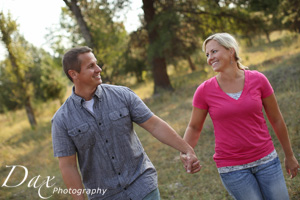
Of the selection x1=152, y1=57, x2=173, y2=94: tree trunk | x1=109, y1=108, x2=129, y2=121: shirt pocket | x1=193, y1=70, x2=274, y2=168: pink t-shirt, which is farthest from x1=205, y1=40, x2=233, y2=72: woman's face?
x1=152, y1=57, x2=173, y2=94: tree trunk

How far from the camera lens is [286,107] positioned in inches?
274

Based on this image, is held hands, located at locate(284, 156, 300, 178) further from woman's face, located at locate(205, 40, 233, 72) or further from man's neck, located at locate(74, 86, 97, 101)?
man's neck, located at locate(74, 86, 97, 101)

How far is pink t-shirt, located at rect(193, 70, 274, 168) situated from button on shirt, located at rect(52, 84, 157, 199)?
74 centimetres

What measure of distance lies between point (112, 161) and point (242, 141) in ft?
3.80

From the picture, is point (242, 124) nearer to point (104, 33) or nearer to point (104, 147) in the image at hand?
point (104, 147)

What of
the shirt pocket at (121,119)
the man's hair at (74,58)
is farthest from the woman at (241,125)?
the man's hair at (74,58)

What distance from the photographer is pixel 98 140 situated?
263 cm

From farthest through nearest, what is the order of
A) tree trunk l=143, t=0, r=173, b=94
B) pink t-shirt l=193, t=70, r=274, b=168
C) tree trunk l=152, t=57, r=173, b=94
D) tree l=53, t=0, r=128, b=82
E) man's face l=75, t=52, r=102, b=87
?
tree trunk l=152, t=57, r=173, b=94
tree trunk l=143, t=0, r=173, b=94
tree l=53, t=0, r=128, b=82
man's face l=75, t=52, r=102, b=87
pink t-shirt l=193, t=70, r=274, b=168

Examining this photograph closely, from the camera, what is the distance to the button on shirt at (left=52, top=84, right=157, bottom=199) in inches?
102

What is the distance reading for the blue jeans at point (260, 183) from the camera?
242 centimetres

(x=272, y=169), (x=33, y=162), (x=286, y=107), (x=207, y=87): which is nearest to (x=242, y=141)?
A: (x=272, y=169)

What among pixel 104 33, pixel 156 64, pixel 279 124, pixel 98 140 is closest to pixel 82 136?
pixel 98 140

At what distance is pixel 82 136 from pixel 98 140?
0.48 feet

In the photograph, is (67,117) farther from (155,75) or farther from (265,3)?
(155,75)
